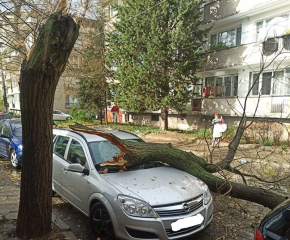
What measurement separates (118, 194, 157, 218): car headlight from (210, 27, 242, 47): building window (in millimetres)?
15144

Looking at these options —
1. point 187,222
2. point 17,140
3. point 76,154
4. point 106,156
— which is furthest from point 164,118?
point 187,222

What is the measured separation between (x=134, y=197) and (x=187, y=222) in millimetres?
782

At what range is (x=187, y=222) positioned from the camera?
10.3 feet

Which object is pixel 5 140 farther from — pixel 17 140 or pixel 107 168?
pixel 107 168

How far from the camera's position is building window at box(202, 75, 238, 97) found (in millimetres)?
15719

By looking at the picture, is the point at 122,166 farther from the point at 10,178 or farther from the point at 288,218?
the point at 10,178

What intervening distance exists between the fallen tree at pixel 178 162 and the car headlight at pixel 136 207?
84 cm

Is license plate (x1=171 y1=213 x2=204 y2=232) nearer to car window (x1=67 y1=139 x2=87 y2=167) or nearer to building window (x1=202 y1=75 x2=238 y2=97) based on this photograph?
car window (x1=67 y1=139 x2=87 y2=167)

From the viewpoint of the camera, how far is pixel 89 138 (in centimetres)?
442

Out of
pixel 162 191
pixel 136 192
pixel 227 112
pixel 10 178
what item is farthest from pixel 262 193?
pixel 227 112

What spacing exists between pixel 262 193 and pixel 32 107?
3.82 metres

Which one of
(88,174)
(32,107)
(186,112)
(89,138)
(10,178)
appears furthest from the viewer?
(186,112)

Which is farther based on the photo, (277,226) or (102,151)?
(102,151)

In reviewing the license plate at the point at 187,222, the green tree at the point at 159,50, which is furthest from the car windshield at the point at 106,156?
the green tree at the point at 159,50
